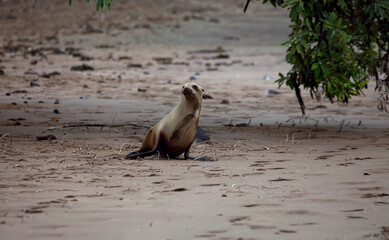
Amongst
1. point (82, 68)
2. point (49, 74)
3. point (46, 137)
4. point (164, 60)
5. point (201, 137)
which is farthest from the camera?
point (164, 60)

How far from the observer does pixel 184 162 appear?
6500 mm

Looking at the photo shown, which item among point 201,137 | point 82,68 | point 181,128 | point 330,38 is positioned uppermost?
point 330,38

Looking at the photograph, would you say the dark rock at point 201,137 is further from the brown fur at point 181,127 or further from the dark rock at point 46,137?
the dark rock at point 46,137

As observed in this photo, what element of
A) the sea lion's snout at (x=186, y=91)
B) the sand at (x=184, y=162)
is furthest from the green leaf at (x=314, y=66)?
the sea lion's snout at (x=186, y=91)

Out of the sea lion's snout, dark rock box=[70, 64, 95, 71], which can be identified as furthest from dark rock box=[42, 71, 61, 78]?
the sea lion's snout

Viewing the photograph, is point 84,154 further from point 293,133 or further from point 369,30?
point 369,30

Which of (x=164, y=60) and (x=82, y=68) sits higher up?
(x=82, y=68)

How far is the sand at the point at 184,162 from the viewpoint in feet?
13.9

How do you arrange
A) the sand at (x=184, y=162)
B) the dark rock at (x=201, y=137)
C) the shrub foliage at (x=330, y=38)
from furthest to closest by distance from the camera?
the shrub foliage at (x=330, y=38), the dark rock at (x=201, y=137), the sand at (x=184, y=162)

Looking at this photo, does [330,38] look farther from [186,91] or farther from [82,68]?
[82,68]

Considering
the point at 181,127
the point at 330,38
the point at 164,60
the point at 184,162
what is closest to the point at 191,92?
the point at 181,127

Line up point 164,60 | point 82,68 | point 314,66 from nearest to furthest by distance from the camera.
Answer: point 314,66, point 82,68, point 164,60

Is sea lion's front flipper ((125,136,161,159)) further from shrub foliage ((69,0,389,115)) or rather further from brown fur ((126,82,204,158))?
shrub foliage ((69,0,389,115))

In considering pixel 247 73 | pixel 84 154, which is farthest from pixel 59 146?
pixel 247 73
